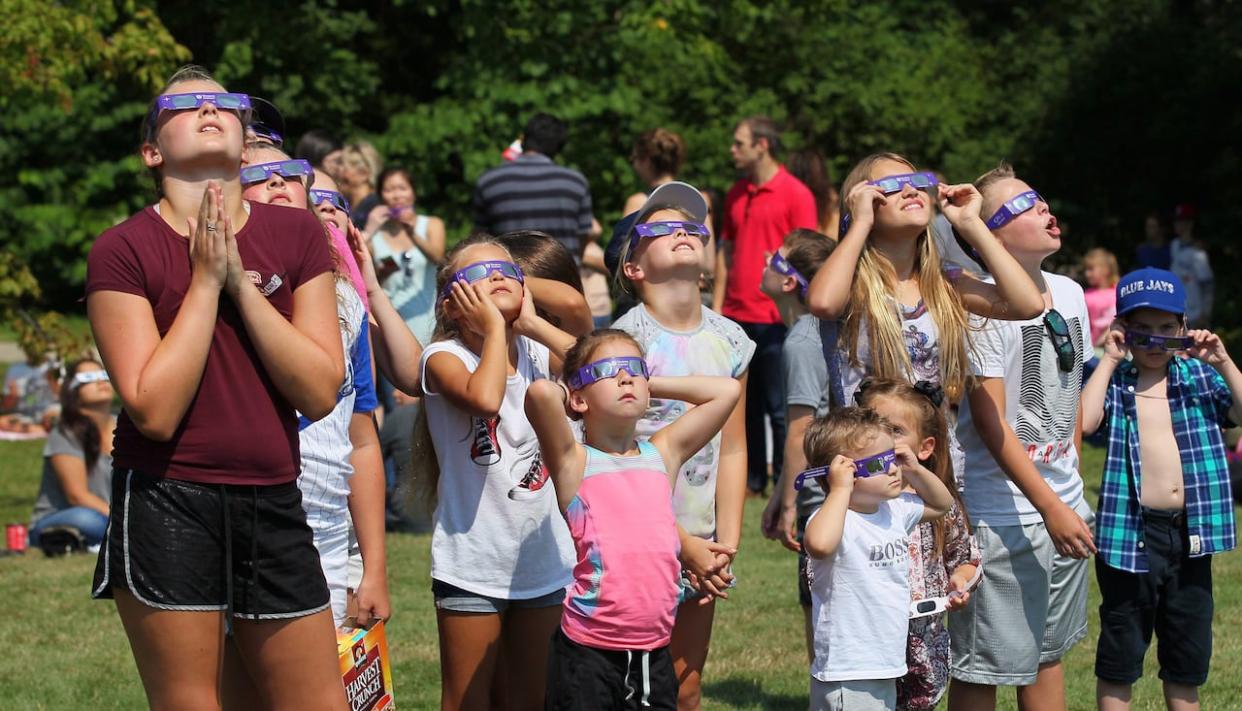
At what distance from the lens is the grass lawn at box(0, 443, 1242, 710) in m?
6.01

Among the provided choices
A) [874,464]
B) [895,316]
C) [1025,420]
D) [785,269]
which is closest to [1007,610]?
[1025,420]

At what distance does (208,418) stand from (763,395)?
7177 millimetres

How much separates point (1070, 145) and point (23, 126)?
47.5ft

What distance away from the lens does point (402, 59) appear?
863 inches

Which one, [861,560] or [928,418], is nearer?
[861,560]

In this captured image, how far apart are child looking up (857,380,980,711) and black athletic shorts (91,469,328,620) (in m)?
1.75

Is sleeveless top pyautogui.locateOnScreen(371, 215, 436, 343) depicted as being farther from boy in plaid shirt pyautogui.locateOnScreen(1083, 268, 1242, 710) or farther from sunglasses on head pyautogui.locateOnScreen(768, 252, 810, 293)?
boy in plaid shirt pyautogui.locateOnScreen(1083, 268, 1242, 710)

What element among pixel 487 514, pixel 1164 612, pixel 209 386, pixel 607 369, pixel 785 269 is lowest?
pixel 1164 612

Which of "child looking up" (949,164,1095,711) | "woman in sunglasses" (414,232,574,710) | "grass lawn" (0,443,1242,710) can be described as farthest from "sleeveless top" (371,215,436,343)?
A: "child looking up" (949,164,1095,711)

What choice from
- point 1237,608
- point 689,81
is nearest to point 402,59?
point 689,81

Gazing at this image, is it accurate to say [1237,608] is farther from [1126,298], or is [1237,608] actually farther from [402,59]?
[402,59]

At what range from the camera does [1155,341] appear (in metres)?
5.10

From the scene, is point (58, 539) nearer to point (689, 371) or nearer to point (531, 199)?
point (531, 199)

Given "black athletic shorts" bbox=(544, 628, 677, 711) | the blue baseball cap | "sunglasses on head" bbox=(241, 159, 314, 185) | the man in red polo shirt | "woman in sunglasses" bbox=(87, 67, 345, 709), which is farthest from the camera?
the man in red polo shirt
